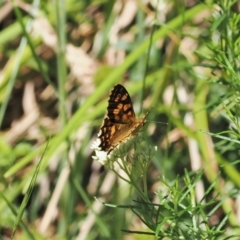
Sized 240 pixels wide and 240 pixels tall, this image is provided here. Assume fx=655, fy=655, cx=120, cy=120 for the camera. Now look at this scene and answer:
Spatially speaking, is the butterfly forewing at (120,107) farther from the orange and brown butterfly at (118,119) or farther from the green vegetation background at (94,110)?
the green vegetation background at (94,110)

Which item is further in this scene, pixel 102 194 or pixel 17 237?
pixel 102 194

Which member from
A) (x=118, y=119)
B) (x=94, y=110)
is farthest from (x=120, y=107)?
(x=94, y=110)

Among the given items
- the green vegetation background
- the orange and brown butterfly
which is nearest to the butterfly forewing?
the orange and brown butterfly

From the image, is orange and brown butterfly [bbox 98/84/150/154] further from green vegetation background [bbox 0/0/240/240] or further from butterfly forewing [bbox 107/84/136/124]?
green vegetation background [bbox 0/0/240/240]

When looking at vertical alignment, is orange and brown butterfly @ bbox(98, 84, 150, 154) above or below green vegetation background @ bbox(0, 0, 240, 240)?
above

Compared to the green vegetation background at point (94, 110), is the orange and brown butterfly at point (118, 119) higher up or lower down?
higher up

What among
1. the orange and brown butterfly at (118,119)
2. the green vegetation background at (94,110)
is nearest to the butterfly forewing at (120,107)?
the orange and brown butterfly at (118,119)

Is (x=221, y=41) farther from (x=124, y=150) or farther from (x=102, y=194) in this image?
(x=102, y=194)

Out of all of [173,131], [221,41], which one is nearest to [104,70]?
[173,131]

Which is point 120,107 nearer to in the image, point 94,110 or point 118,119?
point 118,119
